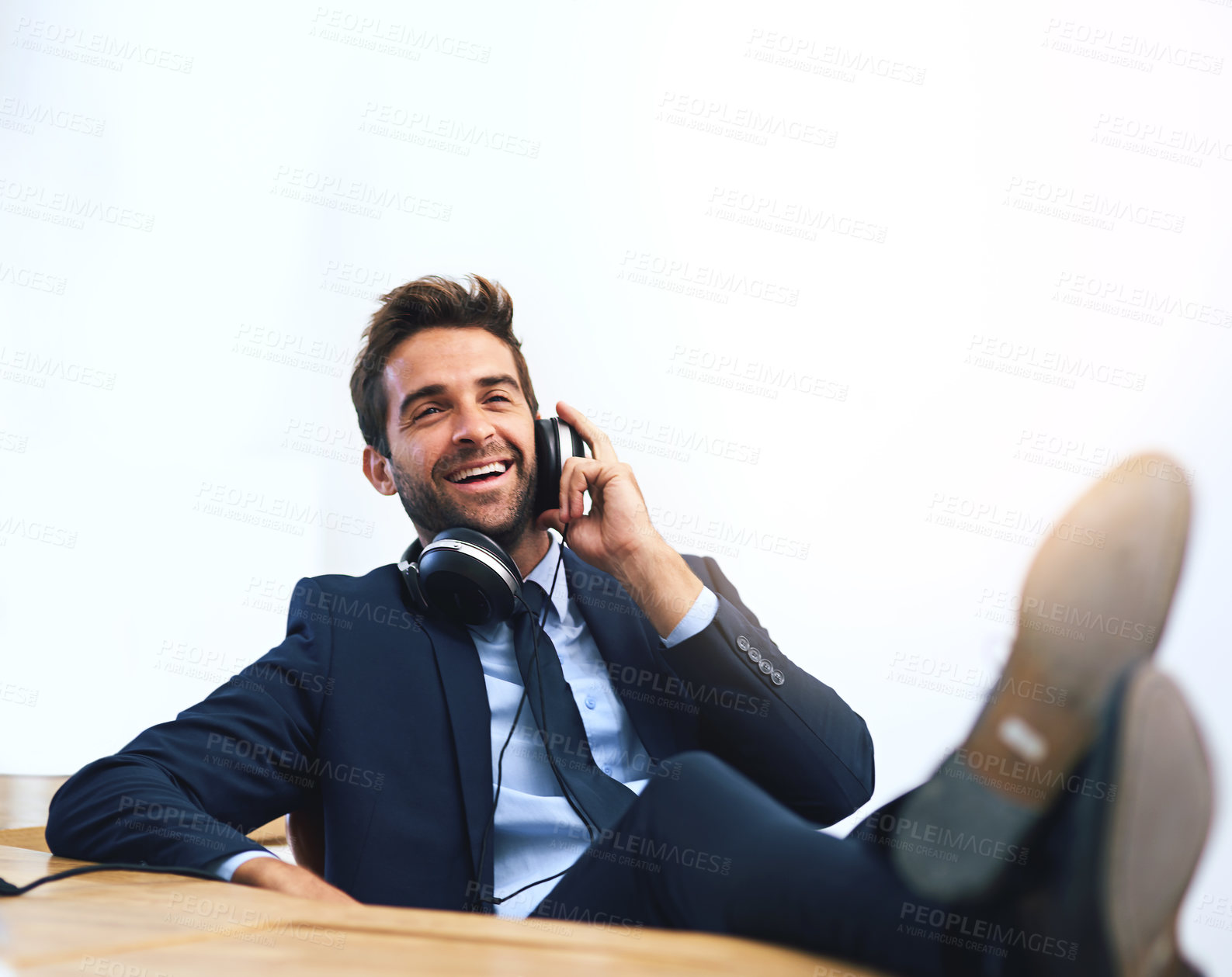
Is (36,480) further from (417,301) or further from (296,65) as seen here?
(417,301)

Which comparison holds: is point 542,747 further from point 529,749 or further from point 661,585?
point 661,585

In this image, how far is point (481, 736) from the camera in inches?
47.1

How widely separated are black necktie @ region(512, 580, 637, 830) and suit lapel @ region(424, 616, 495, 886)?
0.23 ft

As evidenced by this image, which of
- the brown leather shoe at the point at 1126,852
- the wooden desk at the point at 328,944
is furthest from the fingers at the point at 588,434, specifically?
→ the brown leather shoe at the point at 1126,852

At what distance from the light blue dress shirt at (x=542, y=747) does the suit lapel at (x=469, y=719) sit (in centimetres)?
2

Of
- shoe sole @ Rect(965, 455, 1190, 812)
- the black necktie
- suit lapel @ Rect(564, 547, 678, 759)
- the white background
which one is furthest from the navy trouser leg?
the white background

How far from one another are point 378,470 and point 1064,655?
1.34 meters

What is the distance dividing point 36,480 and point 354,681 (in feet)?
5.91

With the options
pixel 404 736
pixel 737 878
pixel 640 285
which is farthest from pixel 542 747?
pixel 640 285

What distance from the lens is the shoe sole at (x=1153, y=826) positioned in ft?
1.55

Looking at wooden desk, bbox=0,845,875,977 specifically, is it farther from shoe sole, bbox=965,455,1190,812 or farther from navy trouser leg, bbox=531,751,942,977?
shoe sole, bbox=965,455,1190,812

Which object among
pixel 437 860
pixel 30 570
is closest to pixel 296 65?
pixel 30 570

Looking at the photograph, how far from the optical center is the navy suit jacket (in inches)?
43.3

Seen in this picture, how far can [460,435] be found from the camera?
149 cm
